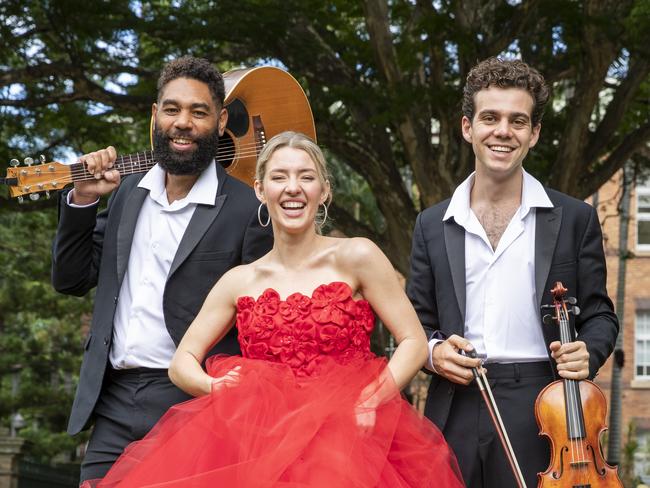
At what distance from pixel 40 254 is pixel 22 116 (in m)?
8.40

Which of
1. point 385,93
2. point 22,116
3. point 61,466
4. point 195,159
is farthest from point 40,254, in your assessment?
point 195,159

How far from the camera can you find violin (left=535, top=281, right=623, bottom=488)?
430 cm

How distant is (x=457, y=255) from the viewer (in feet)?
16.3

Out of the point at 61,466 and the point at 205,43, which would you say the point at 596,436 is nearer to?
the point at 205,43

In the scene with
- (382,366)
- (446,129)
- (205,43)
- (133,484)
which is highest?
(205,43)

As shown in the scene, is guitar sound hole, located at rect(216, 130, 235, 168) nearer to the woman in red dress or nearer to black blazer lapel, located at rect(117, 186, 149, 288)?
black blazer lapel, located at rect(117, 186, 149, 288)

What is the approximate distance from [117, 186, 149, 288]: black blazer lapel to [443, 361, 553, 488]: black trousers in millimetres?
1553

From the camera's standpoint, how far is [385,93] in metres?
12.1

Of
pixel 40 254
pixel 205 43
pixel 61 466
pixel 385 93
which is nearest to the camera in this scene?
pixel 385 93

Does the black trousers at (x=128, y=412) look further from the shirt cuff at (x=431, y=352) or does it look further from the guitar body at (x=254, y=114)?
the guitar body at (x=254, y=114)

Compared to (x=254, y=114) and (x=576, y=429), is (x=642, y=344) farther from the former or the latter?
(x=576, y=429)

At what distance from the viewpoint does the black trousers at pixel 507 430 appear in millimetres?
4723

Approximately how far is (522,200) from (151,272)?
5.27ft

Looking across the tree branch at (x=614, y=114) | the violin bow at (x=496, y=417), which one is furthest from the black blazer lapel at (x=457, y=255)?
the tree branch at (x=614, y=114)
